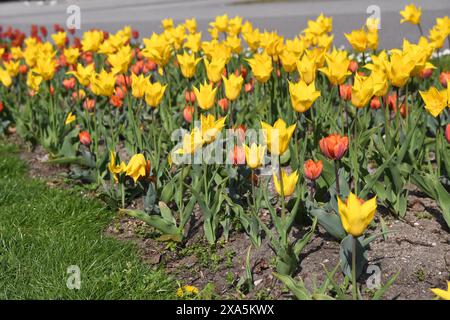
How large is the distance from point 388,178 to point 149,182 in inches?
49.2

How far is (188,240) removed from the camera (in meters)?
3.08

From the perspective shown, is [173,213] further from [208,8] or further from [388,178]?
[208,8]

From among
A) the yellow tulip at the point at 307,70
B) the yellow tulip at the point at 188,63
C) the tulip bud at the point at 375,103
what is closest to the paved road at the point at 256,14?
the tulip bud at the point at 375,103

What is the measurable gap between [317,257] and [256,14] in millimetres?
8598

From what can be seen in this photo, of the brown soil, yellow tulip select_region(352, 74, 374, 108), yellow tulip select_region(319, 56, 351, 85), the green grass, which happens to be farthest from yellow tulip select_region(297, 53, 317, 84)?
the green grass

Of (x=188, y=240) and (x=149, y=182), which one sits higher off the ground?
(x=149, y=182)

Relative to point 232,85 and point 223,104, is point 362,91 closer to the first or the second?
point 232,85

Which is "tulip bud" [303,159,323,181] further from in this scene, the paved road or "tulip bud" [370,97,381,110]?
the paved road

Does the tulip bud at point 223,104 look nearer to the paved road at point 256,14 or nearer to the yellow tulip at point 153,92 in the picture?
the yellow tulip at point 153,92

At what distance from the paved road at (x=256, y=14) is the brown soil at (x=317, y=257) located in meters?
4.32

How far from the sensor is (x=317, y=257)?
8.95 feet

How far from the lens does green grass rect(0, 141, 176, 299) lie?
8.66 feet

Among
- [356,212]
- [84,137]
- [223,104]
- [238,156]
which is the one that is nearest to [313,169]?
[238,156]
